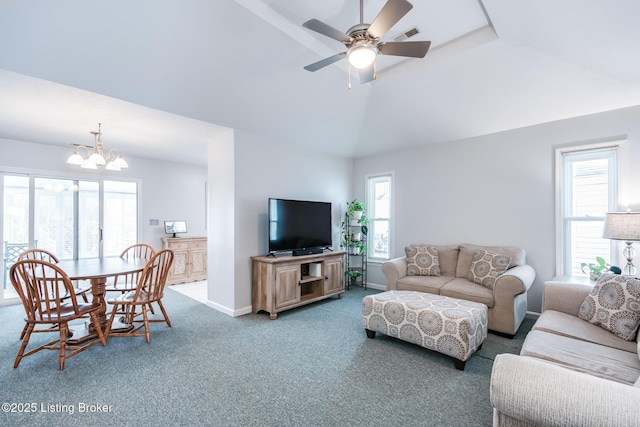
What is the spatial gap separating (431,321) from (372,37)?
2417 mm

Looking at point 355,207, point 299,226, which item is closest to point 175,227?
point 299,226

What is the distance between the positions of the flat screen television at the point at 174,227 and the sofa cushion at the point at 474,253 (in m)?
5.13

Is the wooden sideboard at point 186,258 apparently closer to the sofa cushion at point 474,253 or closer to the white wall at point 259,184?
the white wall at point 259,184

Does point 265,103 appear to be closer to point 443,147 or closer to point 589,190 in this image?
point 443,147

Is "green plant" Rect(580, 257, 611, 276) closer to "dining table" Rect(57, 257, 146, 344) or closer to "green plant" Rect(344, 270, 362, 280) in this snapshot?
"green plant" Rect(344, 270, 362, 280)

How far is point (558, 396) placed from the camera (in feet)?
3.52

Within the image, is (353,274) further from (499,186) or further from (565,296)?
(565,296)

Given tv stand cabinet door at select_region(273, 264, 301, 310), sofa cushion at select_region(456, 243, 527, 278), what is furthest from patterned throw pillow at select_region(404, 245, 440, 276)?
tv stand cabinet door at select_region(273, 264, 301, 310)

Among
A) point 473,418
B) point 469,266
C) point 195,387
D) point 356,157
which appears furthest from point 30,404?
point 356,157

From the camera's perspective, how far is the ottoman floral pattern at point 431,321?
2.53 metres

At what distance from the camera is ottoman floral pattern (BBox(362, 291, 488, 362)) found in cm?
253

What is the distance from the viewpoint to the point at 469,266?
4027mm

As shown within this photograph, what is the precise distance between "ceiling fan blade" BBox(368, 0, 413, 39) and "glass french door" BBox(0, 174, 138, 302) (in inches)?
212

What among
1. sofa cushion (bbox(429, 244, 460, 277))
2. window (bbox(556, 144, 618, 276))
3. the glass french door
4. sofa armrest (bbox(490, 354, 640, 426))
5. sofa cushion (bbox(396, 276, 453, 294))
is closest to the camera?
sofa armrest (bbox(490, 354, 640, 426))
